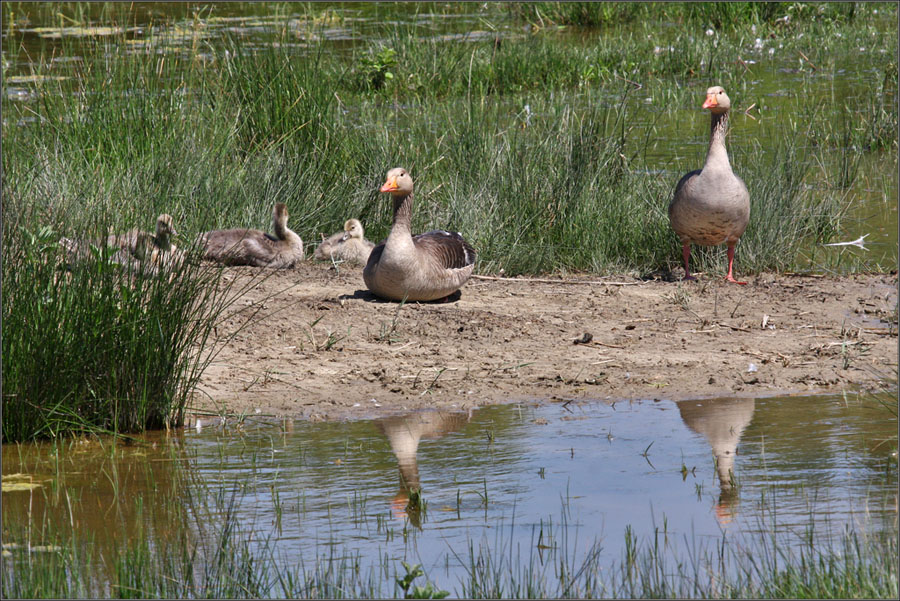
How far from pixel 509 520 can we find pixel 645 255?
610 cm

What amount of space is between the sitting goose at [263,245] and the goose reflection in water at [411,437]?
3.42 metres

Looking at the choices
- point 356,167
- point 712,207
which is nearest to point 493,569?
point 712,207

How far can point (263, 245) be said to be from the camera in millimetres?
9953

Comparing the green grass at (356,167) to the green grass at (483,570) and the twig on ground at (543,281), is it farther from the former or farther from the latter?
the green grass at (483,570)

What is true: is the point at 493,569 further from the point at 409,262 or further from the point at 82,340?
the point at 409,262

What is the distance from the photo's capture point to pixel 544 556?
4.69m

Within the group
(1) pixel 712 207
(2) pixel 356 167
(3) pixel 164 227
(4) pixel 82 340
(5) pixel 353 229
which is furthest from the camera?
(2) pixel 356 167

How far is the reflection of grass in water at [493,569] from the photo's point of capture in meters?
4.12

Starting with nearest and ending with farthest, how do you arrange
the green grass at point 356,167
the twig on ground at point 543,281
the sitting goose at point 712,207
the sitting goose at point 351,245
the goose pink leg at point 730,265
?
the sitting goose at point 712,207 < the twig on ground at point 543,281 < the goose pink leg at point 730,265 < the green grass at point 356,167 < the sitting goose at point 351,245

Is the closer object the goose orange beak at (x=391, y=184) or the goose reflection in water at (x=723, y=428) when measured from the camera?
the goose reflection in water at (x=723, y=428)

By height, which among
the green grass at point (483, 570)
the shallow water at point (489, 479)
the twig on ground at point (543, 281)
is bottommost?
the green grass at point (483, 570)

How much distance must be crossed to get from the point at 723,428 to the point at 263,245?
16.7 feet

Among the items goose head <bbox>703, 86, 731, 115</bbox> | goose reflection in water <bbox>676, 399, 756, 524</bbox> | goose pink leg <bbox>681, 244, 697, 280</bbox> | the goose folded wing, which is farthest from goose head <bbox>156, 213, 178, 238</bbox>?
goose head <bbox>703, 86, 731, 115</bbox>

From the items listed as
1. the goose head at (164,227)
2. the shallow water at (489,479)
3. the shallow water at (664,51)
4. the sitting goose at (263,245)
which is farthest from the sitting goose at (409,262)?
the shallow water at (664,51)
